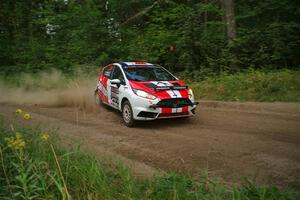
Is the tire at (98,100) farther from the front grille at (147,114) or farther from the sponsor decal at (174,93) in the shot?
the sponsor decal at (174,93)

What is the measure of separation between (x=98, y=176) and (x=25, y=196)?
91 cm

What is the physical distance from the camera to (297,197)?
3705 millimetres

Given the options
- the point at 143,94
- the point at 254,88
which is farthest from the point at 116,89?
the point at 254,88

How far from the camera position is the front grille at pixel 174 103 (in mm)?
7409

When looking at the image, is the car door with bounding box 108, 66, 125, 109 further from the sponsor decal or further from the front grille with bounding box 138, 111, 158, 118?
the sponsor decal

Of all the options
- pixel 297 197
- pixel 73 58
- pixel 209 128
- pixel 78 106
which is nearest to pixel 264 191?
pixel 297 197

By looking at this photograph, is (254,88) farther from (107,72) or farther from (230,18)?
(107,72)

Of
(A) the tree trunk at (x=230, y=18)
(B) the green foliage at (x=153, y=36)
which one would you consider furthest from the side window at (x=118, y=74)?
(A) the tree trunk at (x=230, y=18)

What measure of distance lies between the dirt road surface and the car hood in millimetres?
855

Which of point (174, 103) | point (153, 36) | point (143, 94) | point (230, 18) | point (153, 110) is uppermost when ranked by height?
point (230, 18)

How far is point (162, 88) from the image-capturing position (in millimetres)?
7660

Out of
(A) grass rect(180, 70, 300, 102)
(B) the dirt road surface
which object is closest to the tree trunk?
(A) grass rect(180, 70, 300, 102)

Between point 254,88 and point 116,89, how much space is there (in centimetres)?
533

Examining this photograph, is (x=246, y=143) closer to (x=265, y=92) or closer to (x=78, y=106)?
(x=265, y=92)
